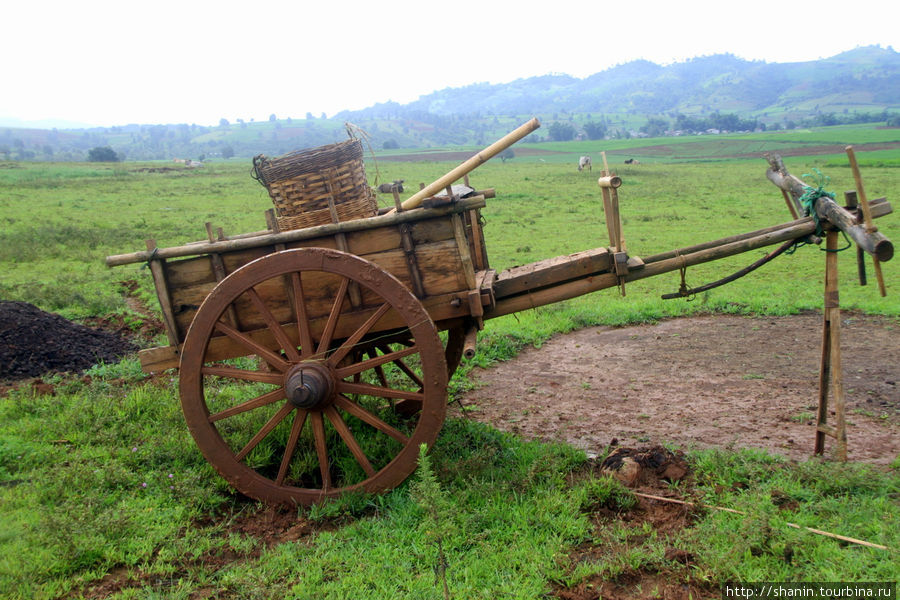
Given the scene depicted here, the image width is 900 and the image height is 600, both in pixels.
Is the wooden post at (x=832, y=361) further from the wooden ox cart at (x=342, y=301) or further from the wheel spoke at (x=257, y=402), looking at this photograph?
the wheel spoke at (x=257, y=402)

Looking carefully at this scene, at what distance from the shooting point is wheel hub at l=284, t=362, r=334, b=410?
12.2 ft

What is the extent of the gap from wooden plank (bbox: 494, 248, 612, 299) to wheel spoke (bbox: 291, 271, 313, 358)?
1.27 metres

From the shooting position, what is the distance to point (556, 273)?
4.11 metres

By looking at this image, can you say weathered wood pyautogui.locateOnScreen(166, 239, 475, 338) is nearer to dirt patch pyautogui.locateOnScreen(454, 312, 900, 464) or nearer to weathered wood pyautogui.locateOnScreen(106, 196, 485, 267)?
weathered wood pyautogui.locateOnScreen(106, 196, 485, 267)

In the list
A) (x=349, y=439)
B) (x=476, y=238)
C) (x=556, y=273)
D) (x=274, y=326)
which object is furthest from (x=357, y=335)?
(x=476, y=238)

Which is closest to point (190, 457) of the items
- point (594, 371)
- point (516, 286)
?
point (516, 286)

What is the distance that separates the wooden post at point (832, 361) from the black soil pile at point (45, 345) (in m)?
6.91

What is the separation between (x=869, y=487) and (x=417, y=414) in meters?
3.24

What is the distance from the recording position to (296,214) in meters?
4.17

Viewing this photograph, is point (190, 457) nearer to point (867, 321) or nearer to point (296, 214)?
point (296, 214)

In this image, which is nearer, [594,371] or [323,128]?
[594,371]

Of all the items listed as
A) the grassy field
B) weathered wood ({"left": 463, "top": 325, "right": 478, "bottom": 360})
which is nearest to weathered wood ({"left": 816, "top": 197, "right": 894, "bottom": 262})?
the grassy field

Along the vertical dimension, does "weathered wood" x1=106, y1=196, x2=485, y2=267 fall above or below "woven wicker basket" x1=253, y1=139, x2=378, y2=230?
below

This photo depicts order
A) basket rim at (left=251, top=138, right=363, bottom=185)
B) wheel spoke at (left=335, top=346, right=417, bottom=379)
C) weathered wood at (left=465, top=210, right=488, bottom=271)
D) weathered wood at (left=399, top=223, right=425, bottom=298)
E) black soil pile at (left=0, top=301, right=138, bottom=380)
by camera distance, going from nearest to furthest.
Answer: wheel spoke at (left=335, top=346, right=417, bottom=379) → weathered wood at (left=399, top=223, right=425, bottom=298) → basket rim at (left=251, top=138, right=363, bottom=185) → weathered wood at (left=465, top=210, right=488, bottom=271) → black soil pile at (left=0, top=301, right=138, bottom=380)
